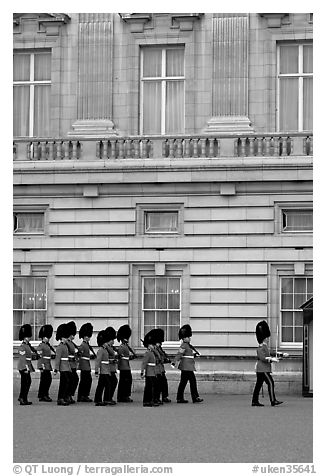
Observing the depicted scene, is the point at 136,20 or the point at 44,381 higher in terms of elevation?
the point at 136,20

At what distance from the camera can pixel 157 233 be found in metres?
26.5

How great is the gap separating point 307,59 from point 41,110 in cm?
524

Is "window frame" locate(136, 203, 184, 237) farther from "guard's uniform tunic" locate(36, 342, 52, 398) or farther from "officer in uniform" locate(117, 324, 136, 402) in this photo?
"guard's uniform tunic" locate(36, 342, 52, 398)

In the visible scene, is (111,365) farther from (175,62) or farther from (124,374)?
(175,62)

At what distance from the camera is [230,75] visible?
2623cm

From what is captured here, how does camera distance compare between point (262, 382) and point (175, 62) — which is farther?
point (175, 62)

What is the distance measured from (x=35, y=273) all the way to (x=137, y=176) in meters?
2.75

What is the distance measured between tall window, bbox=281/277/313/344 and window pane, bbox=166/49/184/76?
177 inches

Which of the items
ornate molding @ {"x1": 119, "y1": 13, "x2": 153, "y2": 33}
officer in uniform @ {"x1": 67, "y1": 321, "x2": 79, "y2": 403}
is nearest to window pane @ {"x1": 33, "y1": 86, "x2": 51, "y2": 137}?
ornate molding @ {"x1": 119, "y1": 13, "x2": 153, "y2": 33}

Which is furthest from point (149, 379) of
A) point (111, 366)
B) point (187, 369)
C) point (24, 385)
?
point (24, 385)

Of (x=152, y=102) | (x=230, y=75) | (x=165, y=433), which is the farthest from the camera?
(x=152, y=102)

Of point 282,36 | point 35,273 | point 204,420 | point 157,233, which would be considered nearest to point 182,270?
point 157,233
